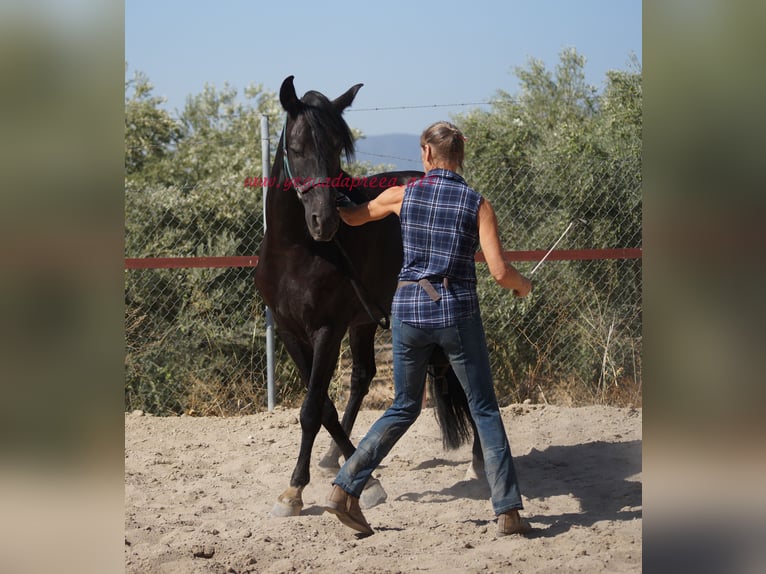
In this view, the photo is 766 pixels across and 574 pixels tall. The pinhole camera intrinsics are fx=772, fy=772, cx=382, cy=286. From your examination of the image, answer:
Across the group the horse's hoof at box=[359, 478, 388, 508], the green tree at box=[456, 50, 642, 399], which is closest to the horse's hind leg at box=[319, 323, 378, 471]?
the horse's hoof at box=[359, 478, 388, 508]

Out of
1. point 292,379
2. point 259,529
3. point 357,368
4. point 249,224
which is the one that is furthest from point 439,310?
point 249,224

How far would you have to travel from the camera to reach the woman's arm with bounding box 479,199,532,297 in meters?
3.14

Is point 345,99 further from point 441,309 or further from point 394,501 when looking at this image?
point 394,501

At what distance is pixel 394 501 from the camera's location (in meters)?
4.16

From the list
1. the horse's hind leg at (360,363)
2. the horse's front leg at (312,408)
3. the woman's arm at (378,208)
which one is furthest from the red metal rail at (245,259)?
the woman's arm at (378,208)

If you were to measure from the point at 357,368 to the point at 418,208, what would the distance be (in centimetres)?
187

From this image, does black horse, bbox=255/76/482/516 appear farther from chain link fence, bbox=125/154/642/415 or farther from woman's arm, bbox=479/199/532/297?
chain link fence, bbox=125/154/642/415

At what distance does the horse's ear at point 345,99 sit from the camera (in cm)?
393

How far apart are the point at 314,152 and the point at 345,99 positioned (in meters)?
0.58

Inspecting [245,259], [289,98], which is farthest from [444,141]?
[245,259]

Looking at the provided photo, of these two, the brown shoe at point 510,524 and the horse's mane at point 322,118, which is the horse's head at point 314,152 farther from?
the brown shoe at point 510,524

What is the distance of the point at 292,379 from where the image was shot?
6754 millimetres

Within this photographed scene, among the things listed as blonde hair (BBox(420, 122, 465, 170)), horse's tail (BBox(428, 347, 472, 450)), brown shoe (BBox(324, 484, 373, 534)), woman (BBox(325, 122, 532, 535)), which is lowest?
brown shoe (BBox(324, 484, 373, 534))
